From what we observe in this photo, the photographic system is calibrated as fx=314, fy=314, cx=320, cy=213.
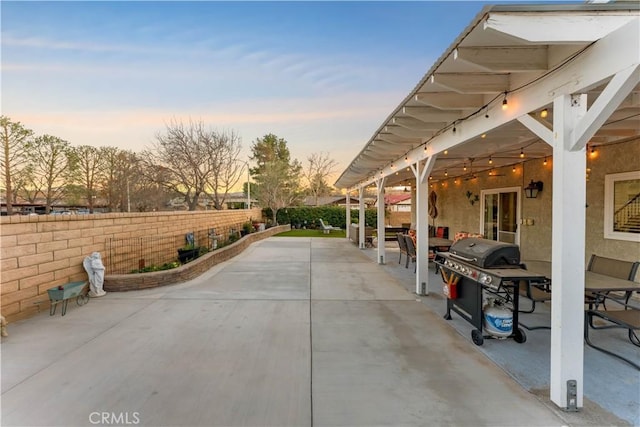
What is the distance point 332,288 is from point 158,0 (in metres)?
7.62

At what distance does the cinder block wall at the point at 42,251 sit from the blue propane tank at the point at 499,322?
6.12 meters

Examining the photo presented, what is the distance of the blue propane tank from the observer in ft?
11.7

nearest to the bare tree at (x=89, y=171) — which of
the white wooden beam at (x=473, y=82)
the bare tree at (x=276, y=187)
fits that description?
the bare tree at (x=276, y=187)

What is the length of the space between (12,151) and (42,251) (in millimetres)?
14130

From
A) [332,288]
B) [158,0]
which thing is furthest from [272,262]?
[158,0]

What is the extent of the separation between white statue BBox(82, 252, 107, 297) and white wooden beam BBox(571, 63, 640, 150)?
22.2 feet

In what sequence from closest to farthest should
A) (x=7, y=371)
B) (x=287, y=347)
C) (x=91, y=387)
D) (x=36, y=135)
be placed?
1. (x=91, y=387)
2. (x=7, y=371)
3. (x=287, y=347)
4. (x=36, y=135)

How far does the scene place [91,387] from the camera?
8.79 feet

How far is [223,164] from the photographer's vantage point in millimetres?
17828

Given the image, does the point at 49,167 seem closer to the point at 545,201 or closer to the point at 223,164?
the point at 223,164

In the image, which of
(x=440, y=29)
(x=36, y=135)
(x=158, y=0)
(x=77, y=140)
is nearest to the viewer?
(x=158, y=0)

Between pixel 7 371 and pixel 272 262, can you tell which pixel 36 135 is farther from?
pixel 7 371

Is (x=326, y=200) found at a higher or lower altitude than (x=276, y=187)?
lower

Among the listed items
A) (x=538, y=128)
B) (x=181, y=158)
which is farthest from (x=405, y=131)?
(x=181, y=158)
